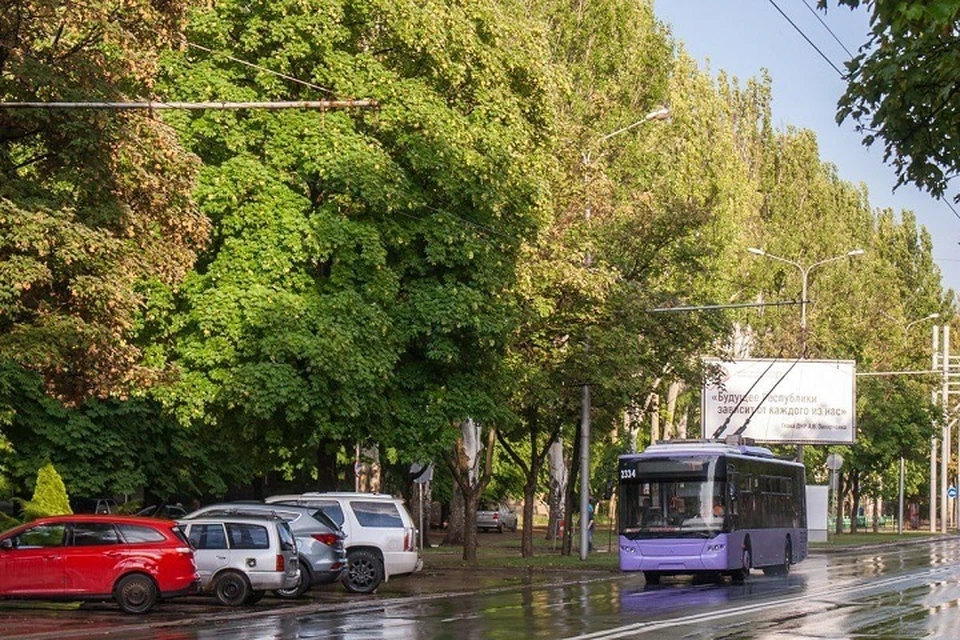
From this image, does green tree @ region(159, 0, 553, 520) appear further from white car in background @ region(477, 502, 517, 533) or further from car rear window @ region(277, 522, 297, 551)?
white car in background @ region(477, 502, 517, 533)

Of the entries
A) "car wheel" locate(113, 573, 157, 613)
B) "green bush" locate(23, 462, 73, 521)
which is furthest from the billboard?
"car wheel" locate(113, 573, 157, 613)

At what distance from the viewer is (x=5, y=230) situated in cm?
2430

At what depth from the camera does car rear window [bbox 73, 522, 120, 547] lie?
2580 cm

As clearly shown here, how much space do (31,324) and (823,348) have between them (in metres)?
49.8

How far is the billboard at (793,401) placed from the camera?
201 feet

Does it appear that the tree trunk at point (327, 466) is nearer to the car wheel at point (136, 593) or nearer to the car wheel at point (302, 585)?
the car wheel at point (302, 585)

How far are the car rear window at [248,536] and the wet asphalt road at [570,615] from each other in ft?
3.60

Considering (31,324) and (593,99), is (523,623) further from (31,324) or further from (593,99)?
(593,99)

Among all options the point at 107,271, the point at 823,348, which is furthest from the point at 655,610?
the point at 823,348

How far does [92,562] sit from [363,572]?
7672mm

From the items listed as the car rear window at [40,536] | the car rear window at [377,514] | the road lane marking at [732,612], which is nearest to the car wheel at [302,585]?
the car rear window at [377,514]

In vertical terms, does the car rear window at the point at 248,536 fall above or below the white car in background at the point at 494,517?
above

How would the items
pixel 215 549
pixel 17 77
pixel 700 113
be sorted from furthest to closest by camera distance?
1. pixel 700 113
2. pixel 215 549
3. pixel 17 77

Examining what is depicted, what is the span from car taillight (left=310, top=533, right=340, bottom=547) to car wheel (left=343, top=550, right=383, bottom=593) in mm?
1989
